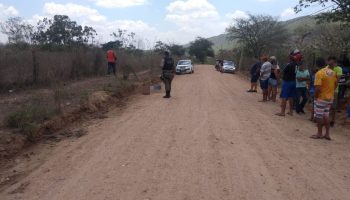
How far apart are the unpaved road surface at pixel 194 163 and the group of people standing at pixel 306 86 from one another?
0.67 meters

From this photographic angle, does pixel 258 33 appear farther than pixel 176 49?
No

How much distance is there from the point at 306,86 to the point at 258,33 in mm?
49047

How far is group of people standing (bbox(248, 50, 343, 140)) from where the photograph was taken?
1039 centimetres

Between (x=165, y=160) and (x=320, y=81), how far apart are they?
4.36 m

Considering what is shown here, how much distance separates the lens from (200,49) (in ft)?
316

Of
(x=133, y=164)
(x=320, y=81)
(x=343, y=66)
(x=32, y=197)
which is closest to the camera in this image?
(x=32, y=197)

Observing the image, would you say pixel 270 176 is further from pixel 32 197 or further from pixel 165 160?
pixel 32 197

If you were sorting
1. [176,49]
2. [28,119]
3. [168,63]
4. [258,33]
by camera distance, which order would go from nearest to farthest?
[28,119], [168,63], [258,33], [176,49]

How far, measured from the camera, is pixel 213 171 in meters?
7.46

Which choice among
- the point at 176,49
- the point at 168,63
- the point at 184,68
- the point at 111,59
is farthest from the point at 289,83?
the point at 176,49

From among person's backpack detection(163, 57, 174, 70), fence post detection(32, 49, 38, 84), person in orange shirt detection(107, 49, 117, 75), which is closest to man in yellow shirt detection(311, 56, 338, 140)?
person's backpack detection(163, 57, 174, 70)

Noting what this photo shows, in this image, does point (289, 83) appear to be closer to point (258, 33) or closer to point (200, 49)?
point (258, 33)

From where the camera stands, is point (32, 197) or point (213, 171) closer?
point (32, 197)

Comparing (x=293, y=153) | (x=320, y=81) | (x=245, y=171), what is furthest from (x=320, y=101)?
(x=245, y=171)
